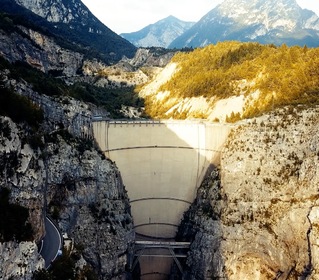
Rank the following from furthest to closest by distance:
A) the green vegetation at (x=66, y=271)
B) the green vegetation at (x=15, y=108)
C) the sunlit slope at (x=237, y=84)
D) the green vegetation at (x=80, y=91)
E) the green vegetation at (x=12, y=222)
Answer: the sunlit slope at (x=237, y=84), the green vegetation at (x=80, y=91), the green vegetation at (x=15, y=108), the green vegetation at (x=66, y=271), the green vegetation at (x=12, y=222)

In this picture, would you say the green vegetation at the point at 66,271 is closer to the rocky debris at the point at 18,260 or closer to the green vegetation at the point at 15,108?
the rocky debris at the point at 18,260

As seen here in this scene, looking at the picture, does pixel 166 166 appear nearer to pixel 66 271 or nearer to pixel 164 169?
pixel 164 169

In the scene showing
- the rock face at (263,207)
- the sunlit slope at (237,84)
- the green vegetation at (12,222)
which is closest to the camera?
the green vegetation at (12,222)

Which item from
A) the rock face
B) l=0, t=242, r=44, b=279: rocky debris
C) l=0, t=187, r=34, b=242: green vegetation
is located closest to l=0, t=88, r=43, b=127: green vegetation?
l=0, t=187, r=34, b=242: green vegetation

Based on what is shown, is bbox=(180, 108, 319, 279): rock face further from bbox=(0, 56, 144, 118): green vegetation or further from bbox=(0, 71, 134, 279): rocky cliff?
bbox=(0, 56, 144, 118): green vegetation

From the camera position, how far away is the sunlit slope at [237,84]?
227 ft

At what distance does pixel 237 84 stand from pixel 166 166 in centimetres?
2412

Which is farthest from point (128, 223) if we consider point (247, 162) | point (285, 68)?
point (285, 68)

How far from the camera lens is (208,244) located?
58031 millimetres

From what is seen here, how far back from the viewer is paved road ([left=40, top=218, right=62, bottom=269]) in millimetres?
39778

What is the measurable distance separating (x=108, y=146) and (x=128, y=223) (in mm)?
12436

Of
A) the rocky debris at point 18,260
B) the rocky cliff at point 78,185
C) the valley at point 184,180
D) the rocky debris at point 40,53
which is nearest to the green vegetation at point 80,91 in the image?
the valley at point 184,180

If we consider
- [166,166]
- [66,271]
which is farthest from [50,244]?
[166,166]

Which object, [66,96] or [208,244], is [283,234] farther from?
[66,96]
